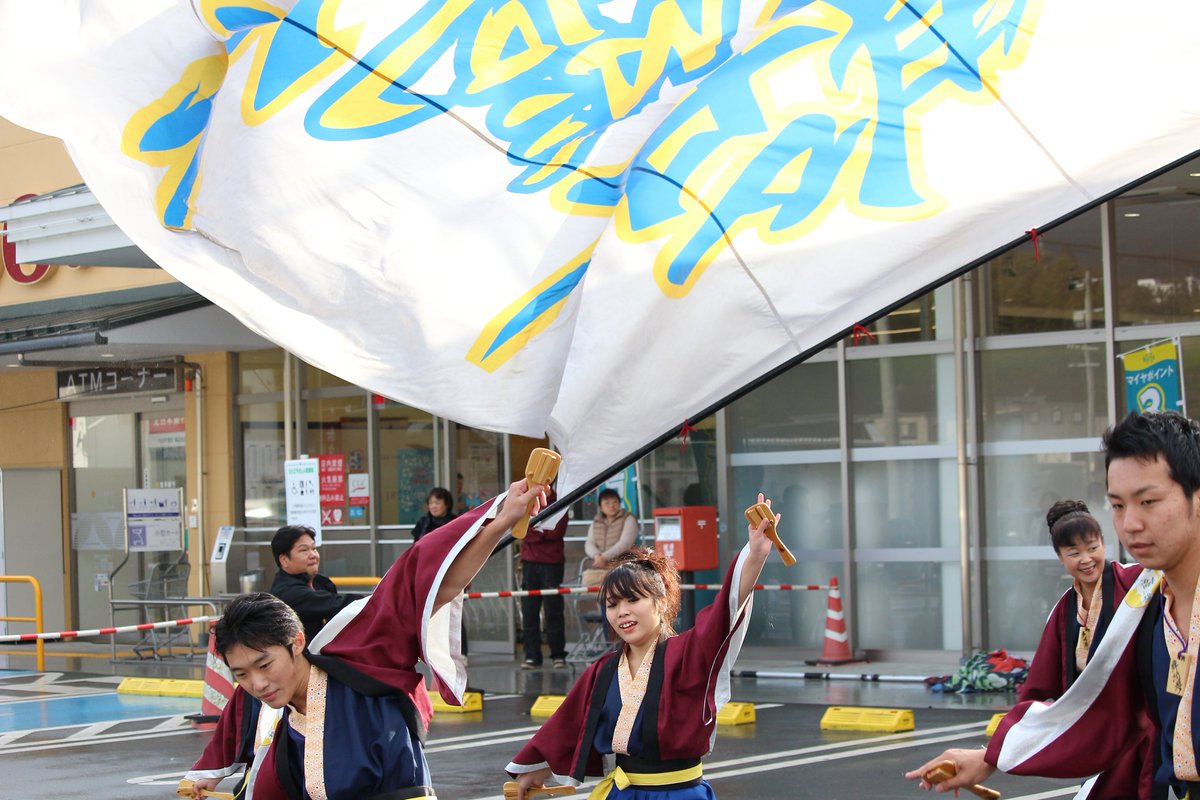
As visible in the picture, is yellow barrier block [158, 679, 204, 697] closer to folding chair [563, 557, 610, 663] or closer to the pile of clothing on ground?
folding chair [563, 557, 610, 663]

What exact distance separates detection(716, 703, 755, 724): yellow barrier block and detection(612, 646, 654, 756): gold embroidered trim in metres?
6.03

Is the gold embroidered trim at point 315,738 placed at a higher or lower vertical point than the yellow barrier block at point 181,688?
higher

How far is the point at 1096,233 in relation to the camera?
41.4 ft

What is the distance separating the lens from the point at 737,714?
10.7 meters

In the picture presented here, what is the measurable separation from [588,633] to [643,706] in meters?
10.4

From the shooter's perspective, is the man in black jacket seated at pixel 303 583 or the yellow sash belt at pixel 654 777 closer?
Answer: the yellow sash belt at pixel 654 777

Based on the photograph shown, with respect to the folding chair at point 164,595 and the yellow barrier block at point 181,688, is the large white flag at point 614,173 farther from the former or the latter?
the folding chair at point 164,595

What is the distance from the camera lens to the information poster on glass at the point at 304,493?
15117mm

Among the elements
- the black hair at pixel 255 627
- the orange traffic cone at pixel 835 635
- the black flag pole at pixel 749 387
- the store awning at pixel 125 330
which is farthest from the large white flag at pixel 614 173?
the store awning at pixel 125 330

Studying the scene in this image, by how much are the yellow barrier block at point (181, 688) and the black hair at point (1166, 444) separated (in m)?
12.2

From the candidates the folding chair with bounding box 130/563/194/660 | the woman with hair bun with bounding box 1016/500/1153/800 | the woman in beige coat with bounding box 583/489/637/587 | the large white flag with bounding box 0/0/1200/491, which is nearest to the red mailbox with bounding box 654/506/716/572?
the woman in beige coat with bounding box 583/489/637/587

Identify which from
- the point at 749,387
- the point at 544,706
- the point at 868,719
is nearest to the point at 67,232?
the point at 544,706

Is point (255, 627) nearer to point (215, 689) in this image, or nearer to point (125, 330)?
point (215, 689)

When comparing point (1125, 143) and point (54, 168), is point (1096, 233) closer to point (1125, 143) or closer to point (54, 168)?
point (1125, 143)
